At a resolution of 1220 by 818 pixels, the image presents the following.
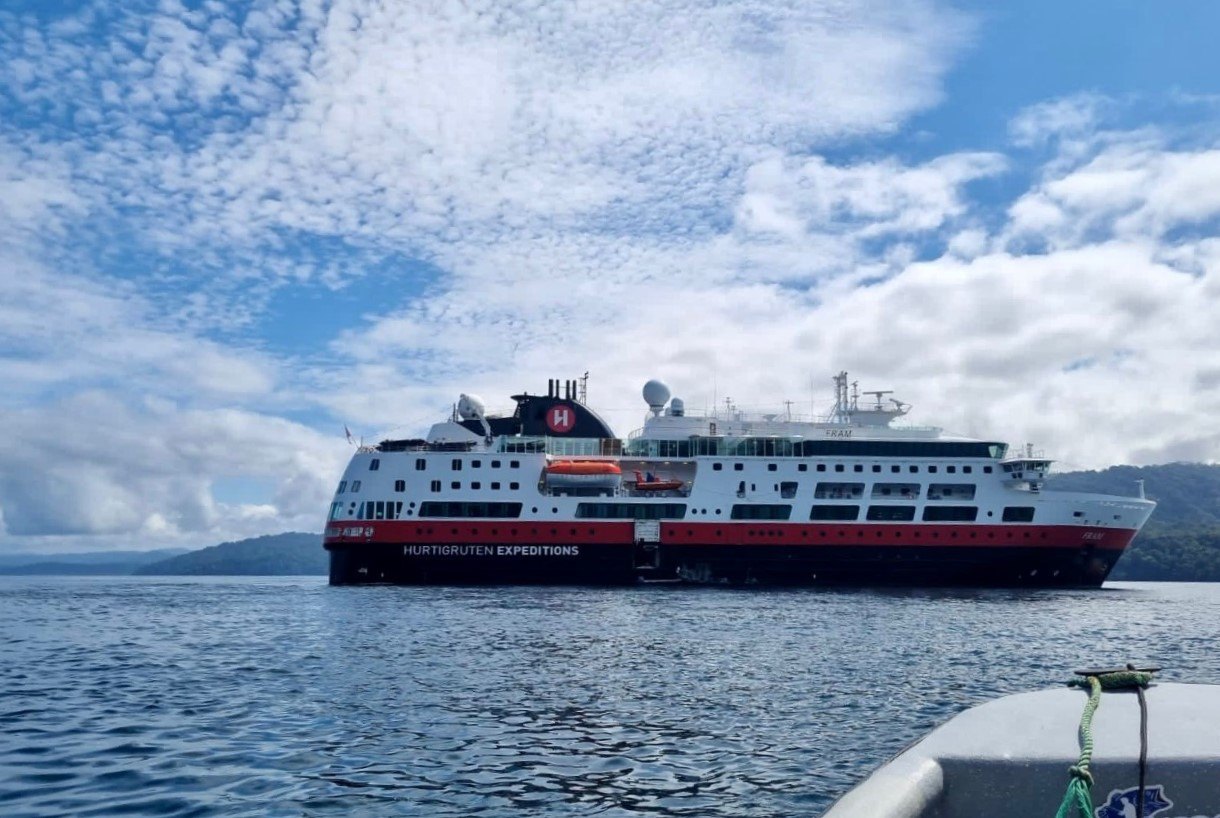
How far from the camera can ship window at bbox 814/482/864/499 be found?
48656mm

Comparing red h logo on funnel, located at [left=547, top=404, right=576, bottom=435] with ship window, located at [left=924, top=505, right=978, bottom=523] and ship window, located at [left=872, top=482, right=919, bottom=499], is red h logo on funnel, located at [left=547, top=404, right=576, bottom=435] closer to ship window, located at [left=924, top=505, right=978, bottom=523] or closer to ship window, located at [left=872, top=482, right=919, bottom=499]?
ship window, located at [left=872, top=482, right=919, bottom=499]

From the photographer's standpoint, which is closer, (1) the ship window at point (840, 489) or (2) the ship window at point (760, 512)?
(2) the ship window at point (760, 512)

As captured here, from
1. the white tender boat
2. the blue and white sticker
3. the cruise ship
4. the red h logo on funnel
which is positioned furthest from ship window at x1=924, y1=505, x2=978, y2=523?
the blue and white sticker

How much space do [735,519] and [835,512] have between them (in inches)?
203

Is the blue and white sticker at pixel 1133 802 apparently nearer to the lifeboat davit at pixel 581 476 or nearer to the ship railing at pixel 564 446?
the lifeboat davit at pixel 581 476

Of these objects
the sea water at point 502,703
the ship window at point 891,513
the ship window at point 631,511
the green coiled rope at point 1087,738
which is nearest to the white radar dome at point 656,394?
the ship window at point 631,511

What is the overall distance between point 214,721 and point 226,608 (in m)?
25.9

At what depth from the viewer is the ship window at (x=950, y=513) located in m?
48.2

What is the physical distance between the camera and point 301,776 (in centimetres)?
973

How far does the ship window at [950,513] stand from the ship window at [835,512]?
3757 millimetres

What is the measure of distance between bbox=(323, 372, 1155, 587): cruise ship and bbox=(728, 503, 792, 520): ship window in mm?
73

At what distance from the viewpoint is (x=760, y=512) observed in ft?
159

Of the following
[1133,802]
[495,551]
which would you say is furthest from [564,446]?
[1133,802]

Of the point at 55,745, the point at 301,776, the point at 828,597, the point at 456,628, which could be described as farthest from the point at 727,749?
the point at 828,597
